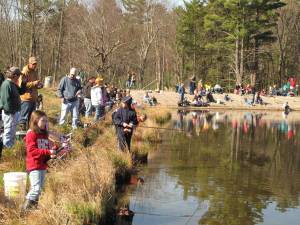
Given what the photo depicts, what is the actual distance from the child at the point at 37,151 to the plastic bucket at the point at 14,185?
43cm

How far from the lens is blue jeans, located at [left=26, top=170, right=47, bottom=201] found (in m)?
7.72

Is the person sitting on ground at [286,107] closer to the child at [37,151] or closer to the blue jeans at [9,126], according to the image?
the blue jeans at [9,126]

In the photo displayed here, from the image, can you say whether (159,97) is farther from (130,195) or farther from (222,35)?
(130,195)

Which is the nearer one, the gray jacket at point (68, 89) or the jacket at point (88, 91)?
the gray jacket at point (68, 89)

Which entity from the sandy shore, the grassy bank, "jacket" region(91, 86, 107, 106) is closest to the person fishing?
the grassy bank

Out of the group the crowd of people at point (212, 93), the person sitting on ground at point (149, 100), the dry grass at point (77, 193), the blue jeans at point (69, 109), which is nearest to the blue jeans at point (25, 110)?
the blue jeans at point (69, 109)

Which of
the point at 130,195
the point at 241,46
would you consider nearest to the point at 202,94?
the point at 241,46

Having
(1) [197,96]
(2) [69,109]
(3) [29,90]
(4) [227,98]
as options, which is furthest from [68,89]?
(4) [227,98]

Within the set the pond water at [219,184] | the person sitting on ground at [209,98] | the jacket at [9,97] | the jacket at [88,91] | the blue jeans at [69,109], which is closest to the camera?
the pond water at [219,184]

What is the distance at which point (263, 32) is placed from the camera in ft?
182

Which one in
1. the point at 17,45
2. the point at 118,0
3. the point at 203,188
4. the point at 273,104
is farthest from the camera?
the point at 118,0

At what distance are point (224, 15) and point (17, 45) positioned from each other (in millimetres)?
23306

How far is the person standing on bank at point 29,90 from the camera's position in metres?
12.8

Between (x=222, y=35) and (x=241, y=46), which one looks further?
(x=222, y=35)
